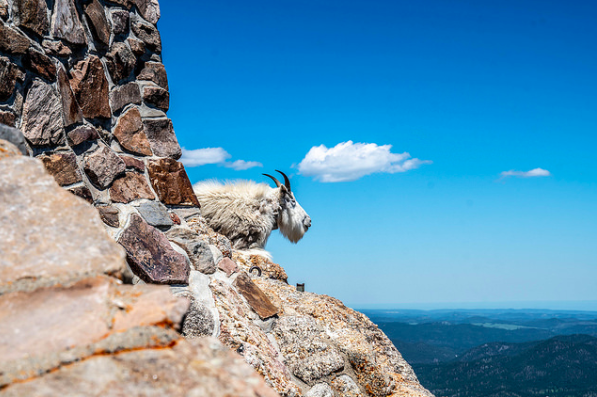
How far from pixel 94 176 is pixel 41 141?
1.76 feet

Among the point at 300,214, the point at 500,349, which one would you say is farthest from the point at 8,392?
the point at 500,349

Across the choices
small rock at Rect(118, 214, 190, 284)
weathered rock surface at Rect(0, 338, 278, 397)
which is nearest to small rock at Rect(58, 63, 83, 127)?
small rock at Rect(118, 214, 190, 284)

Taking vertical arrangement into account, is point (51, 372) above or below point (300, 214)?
below

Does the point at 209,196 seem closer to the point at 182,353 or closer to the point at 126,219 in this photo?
the point at 126,219

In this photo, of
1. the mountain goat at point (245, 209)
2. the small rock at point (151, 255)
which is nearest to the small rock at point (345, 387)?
the small rock at point (151, 255)

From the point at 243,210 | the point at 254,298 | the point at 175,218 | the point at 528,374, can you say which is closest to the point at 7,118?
the point at 175,218

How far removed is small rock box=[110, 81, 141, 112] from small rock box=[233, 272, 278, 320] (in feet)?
6.67

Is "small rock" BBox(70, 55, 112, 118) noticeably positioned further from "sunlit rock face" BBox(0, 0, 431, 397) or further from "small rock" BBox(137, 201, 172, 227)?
"small rock" BBox(137, 201, 172, 227)

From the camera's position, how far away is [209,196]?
8656 millimetres

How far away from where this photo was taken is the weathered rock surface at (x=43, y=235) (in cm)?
173

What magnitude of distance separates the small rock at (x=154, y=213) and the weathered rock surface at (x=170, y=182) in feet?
0.91

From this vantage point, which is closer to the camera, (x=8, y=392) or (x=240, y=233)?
(x=8, y=392)

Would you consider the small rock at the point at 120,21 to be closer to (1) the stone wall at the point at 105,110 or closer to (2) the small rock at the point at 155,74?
(1) the stone wall at the point at 105,110

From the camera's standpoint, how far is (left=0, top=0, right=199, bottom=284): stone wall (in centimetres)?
339
